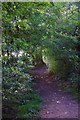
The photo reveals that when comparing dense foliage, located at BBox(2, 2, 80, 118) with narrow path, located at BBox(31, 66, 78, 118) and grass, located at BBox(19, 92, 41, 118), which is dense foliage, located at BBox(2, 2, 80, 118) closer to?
grass, located at BBox(19, 92, 41, 118)

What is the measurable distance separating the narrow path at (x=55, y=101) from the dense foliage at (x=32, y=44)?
0.45ft

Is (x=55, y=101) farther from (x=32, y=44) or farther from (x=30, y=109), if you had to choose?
(x=32, y=44)

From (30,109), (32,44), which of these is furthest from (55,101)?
(32,44)

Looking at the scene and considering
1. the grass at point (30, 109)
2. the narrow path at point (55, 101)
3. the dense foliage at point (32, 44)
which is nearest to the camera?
the dense foliage at point (32, 44)

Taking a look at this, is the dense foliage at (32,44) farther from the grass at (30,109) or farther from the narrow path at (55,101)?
the narrow path at (55,101)

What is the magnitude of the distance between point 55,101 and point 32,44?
1.00 metres

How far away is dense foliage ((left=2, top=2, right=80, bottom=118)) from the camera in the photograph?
230cm

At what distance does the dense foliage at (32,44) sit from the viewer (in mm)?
2299

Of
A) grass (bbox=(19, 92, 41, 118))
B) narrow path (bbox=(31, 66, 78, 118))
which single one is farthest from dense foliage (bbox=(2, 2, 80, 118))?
narrow path (bbox=(31, 66, 78, 118))

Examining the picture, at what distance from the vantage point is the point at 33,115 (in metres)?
2.63

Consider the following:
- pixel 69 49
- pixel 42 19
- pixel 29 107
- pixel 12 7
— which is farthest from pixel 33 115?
pixel 69 49

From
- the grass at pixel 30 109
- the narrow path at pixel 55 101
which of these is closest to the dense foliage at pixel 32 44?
the grass at pixel 30 109

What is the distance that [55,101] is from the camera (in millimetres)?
3301

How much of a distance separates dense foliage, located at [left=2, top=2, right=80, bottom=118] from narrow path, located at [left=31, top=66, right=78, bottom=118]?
137 millimetres
